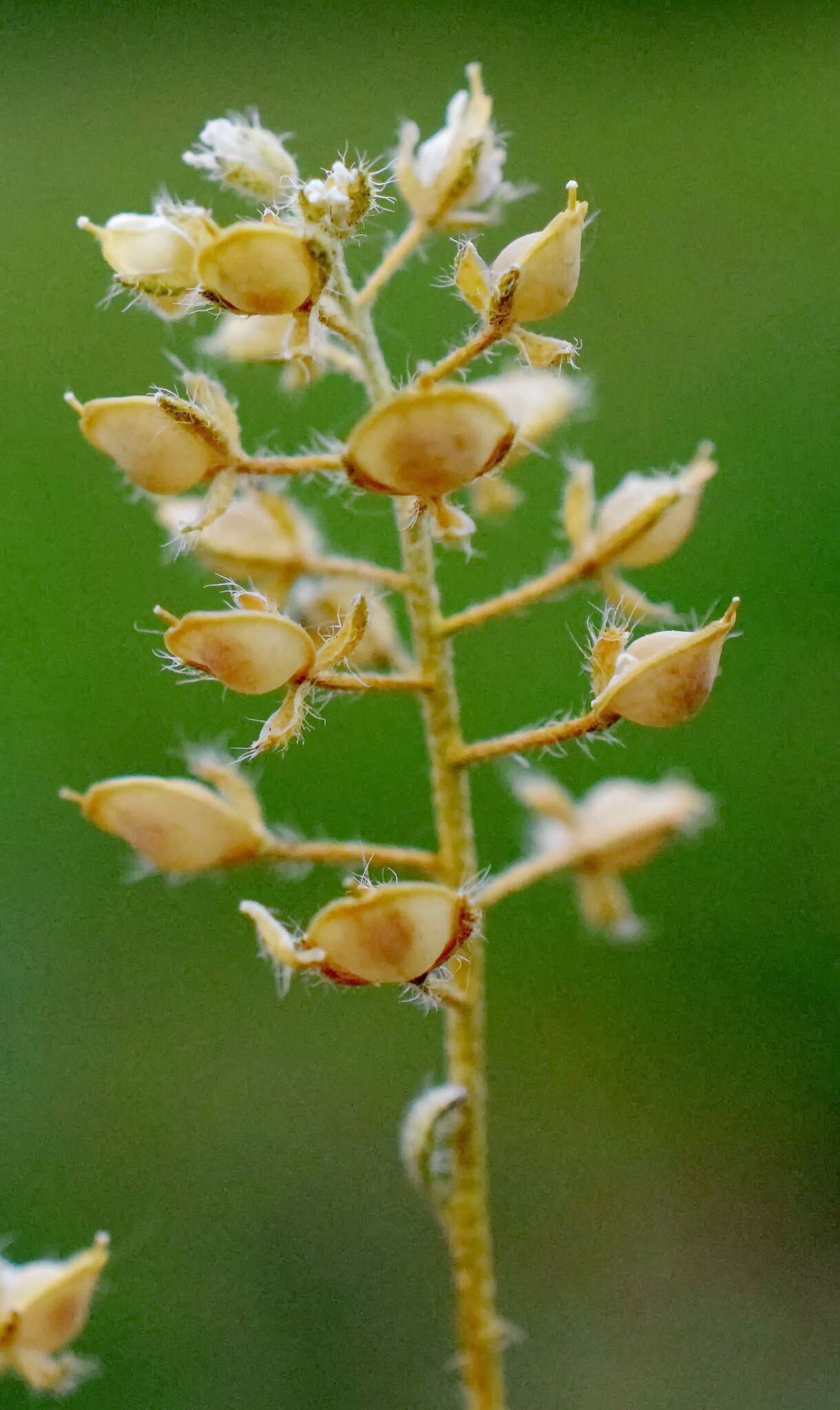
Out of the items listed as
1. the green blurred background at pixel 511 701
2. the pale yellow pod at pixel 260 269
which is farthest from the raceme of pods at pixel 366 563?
the green blurred background at pixel 511 701

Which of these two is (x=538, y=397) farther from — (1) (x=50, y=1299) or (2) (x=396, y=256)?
(1) (x=50, y=1299)

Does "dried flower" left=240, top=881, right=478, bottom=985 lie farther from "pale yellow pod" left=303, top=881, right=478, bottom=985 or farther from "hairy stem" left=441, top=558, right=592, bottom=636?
"hairy stem" left=441, top=558, right=592, bottom=636

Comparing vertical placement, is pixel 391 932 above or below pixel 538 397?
below

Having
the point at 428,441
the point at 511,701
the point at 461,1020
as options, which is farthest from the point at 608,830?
the point at 511,701

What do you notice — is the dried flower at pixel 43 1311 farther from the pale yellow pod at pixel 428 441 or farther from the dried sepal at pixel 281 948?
the pale yellow pod at pixel 428 441

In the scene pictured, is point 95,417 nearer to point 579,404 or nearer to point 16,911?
point 579,404
